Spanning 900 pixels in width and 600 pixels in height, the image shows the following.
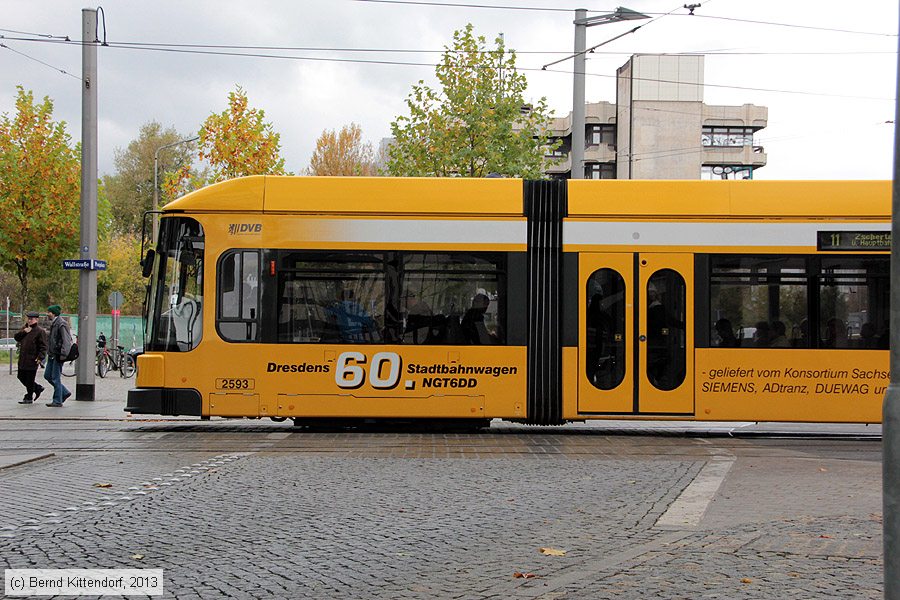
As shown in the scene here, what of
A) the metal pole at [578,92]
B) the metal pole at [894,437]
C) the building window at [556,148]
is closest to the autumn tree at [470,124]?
the building window at [556,148]

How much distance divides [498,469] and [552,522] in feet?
9.47

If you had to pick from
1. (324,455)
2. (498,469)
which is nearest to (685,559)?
(498,469)

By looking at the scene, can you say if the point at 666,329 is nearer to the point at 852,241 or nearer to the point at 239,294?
the point at 852,241

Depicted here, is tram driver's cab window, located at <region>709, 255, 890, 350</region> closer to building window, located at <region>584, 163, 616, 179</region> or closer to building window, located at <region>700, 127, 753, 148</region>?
building window, located at <region>584, 163, 616, 179</region>

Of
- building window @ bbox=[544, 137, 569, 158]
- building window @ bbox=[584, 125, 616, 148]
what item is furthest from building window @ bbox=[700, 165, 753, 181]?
building window @ bbox=[544, 137, 569, 158]

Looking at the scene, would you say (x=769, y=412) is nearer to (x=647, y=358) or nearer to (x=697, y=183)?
(x=647, y=358)

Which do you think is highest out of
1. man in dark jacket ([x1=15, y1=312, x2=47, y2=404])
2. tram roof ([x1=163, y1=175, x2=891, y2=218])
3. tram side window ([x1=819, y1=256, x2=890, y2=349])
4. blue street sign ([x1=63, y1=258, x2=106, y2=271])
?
tram roof ([x1=163, y1=175, x2=891, y2=218])

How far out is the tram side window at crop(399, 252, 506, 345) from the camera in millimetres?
14164

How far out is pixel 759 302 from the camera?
14164 millimetres

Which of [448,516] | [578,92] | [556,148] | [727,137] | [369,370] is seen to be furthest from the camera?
[727,137]

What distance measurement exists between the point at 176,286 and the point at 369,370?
2735 millimetres

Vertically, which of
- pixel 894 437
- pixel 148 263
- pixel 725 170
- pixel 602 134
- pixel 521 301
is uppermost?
pixel 602 134

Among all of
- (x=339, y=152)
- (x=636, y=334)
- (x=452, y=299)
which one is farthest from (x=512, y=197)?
(x=339, y=152)

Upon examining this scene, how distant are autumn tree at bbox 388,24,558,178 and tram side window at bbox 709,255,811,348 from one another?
13.4 m
